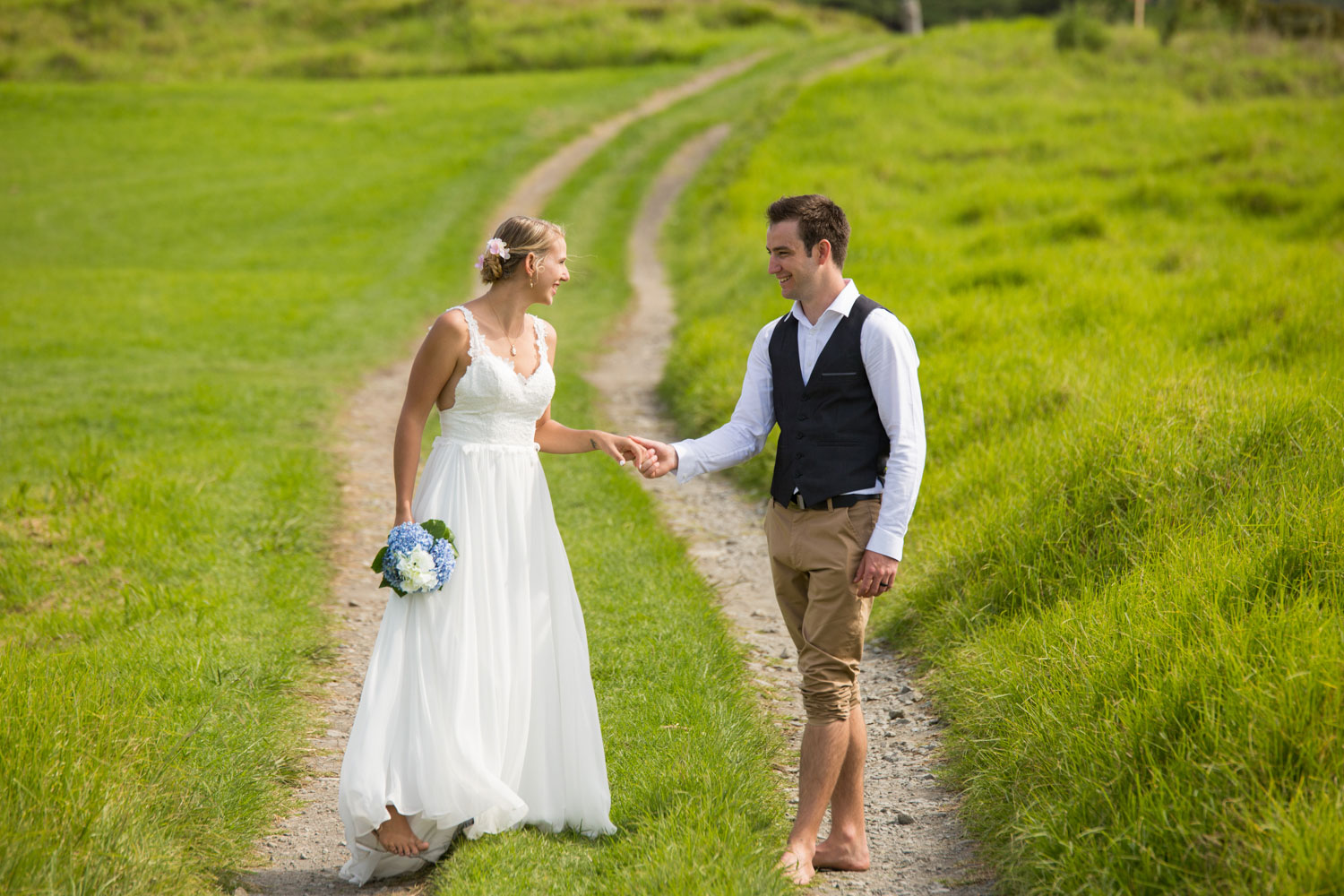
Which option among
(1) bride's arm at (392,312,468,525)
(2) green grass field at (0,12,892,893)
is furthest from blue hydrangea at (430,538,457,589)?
(2) green grass field at (0,12,892,893)

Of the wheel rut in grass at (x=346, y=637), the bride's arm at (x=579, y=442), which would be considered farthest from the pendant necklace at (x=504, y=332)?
the wheel rut in grass at (x=346, y=637)

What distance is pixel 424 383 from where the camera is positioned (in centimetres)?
407

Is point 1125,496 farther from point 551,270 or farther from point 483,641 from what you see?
point 483,641

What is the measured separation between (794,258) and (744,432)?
2.72ft

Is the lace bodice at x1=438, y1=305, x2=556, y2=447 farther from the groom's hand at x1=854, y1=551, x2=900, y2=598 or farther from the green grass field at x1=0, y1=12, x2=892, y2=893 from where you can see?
the green grass field at x1=0, y1=12, x2=892, y2=893

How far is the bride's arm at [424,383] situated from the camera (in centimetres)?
405

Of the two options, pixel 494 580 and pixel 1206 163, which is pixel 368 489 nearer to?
pixel 494 580

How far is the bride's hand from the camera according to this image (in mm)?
4547

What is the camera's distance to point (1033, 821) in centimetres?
371

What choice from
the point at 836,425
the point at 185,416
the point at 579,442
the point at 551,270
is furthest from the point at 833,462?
the point at 185,416

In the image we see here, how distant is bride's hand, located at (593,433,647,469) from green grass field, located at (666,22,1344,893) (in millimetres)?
1891

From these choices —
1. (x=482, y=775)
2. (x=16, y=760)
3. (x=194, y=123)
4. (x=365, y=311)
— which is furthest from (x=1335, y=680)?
(x=194, y=123)

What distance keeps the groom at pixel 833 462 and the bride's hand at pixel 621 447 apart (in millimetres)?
792

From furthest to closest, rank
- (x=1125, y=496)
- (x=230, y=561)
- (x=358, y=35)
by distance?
1. (x=358, y=35)
2. (x=230, y=561)
3. (x=1125, y=496)
